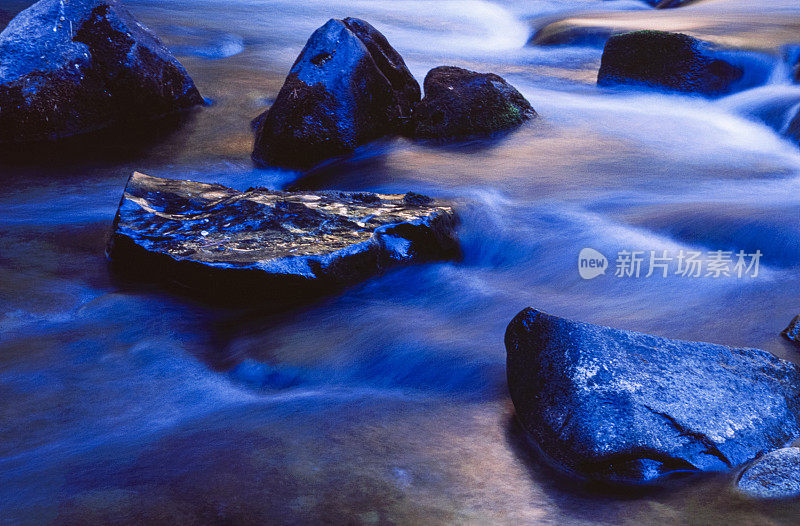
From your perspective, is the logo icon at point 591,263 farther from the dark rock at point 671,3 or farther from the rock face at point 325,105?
the dark rock at point 671,3

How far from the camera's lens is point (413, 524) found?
210 centimetres

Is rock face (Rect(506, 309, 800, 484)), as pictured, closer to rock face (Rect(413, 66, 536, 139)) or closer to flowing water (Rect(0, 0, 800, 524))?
flowing water (Rect(0, 0, 800, 524))

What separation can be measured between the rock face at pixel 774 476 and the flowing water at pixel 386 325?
5 centimetres

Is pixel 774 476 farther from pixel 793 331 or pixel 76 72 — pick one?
pixel 76 72

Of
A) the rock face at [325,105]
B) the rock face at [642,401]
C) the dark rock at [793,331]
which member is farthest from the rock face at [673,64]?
the rock face at [642,401]

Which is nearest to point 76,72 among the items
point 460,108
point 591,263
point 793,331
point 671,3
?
point 460,108

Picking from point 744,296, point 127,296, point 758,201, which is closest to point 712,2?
point 758,201

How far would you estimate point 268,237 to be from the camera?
12.9ft

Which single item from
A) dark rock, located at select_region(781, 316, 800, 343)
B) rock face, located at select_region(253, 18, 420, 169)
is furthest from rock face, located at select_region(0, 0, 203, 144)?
dark rock, located at select_region(781, 316, 800, 343)

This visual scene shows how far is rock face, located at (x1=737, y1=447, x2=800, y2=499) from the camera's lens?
2129mm

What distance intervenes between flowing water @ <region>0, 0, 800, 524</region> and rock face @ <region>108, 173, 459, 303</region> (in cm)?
13

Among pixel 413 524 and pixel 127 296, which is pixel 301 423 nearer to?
pixel 413 524

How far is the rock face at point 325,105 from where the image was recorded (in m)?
5.93

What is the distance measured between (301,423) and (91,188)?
3.62m
